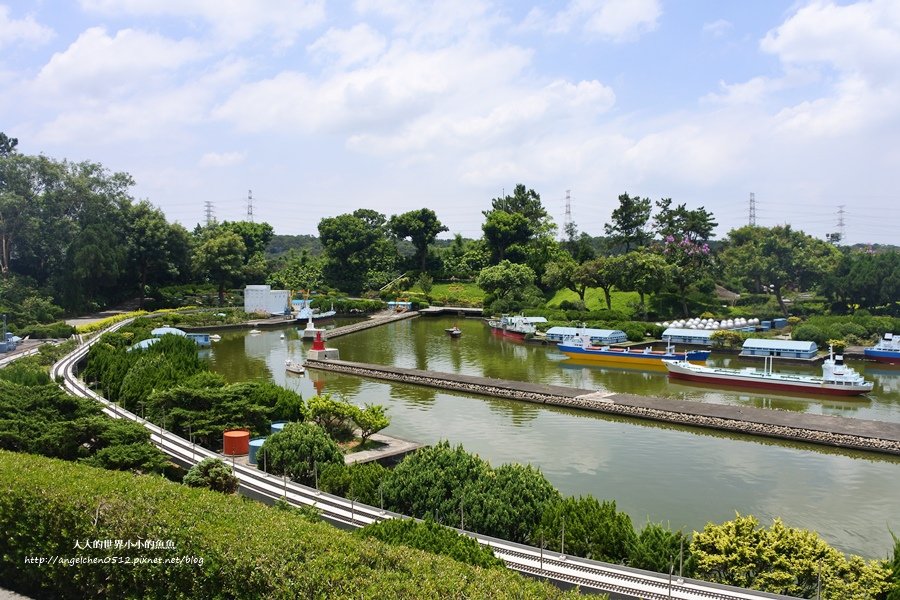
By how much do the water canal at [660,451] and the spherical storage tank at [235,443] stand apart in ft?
25.2

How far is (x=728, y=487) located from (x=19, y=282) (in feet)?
213

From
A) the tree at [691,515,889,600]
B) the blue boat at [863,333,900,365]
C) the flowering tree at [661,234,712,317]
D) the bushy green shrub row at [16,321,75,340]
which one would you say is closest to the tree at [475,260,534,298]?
the flowering tree at [661,234,712,317]

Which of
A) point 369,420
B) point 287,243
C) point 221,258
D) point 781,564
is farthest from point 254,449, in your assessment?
point 287,243

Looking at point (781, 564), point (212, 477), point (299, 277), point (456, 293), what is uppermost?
point (299, 277)

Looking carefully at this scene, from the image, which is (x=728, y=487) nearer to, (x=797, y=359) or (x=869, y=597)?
(x=869, y=597)

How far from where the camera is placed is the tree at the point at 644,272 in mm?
63906

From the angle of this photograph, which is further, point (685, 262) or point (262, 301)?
point (262, 301)

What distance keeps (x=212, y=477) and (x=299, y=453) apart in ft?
9.74

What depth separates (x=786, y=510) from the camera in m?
20.4

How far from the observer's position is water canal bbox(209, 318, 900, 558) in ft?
66.6

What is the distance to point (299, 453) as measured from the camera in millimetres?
19562

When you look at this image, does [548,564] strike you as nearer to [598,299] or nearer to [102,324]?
[102,324]

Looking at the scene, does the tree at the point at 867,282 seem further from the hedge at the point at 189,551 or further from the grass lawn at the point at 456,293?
the hedge at the point at 189,551

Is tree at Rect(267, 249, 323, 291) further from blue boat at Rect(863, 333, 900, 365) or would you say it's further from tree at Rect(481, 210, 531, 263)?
blue boat at Rect(863, 333, 900, 365)
